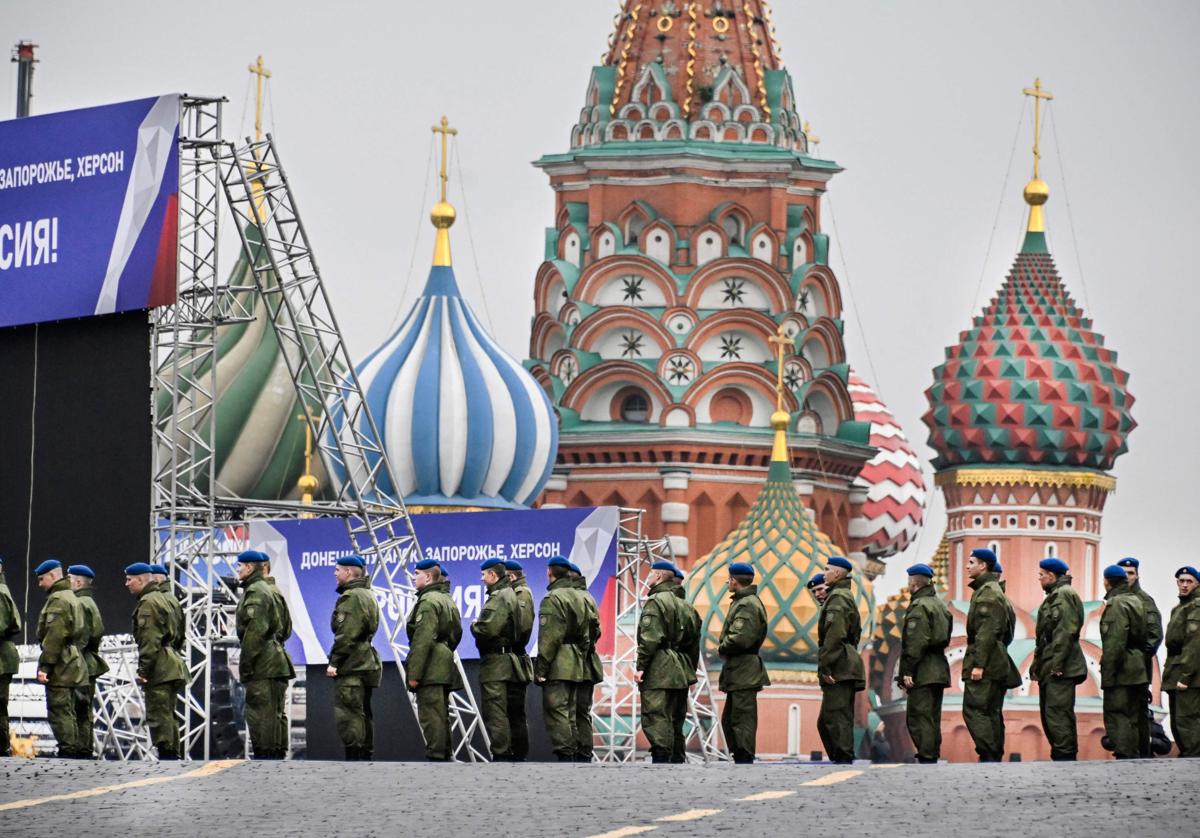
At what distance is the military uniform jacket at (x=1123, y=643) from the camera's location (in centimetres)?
2783

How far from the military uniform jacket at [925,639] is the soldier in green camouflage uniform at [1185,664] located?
5.70 ft

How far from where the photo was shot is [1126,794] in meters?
23.6

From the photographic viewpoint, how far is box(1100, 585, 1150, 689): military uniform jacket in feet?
91.3

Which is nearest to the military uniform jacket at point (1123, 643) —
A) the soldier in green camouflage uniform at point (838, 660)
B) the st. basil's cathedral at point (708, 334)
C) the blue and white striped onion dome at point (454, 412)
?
the soldier in green camouflage uniform at point (838, 660)

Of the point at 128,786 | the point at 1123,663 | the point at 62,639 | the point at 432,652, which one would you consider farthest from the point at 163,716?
the point at 1123,663

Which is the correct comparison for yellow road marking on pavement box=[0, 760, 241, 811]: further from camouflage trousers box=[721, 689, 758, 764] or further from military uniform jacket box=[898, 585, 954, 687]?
military uniform jacket box=[898, 585, 954, 687]

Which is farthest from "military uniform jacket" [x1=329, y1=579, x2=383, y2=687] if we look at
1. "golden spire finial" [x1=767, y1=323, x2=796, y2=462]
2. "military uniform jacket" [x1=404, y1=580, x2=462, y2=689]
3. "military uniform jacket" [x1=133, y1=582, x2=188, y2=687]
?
"golden spire finial" [x1=767, y1=323, x2=796, y2=462]

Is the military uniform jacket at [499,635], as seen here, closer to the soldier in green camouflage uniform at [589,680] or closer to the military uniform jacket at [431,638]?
the military uniform jacket at [431,638]

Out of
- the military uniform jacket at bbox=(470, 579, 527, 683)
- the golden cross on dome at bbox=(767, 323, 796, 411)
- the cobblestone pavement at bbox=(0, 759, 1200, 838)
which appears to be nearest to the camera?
the cobblestone pavement at bbox=(0, 759, 1200, 838)

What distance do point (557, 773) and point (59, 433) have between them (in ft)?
32.9

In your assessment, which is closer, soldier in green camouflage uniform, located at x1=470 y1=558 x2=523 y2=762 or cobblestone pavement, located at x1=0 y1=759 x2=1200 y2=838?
cobblestone pavement, located at x1=0 y1=759 x2=1200 y2=838

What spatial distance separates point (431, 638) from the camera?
28797 mm

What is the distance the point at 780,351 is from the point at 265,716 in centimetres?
4637

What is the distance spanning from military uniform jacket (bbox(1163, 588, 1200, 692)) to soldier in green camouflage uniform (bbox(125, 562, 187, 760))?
310 inches
